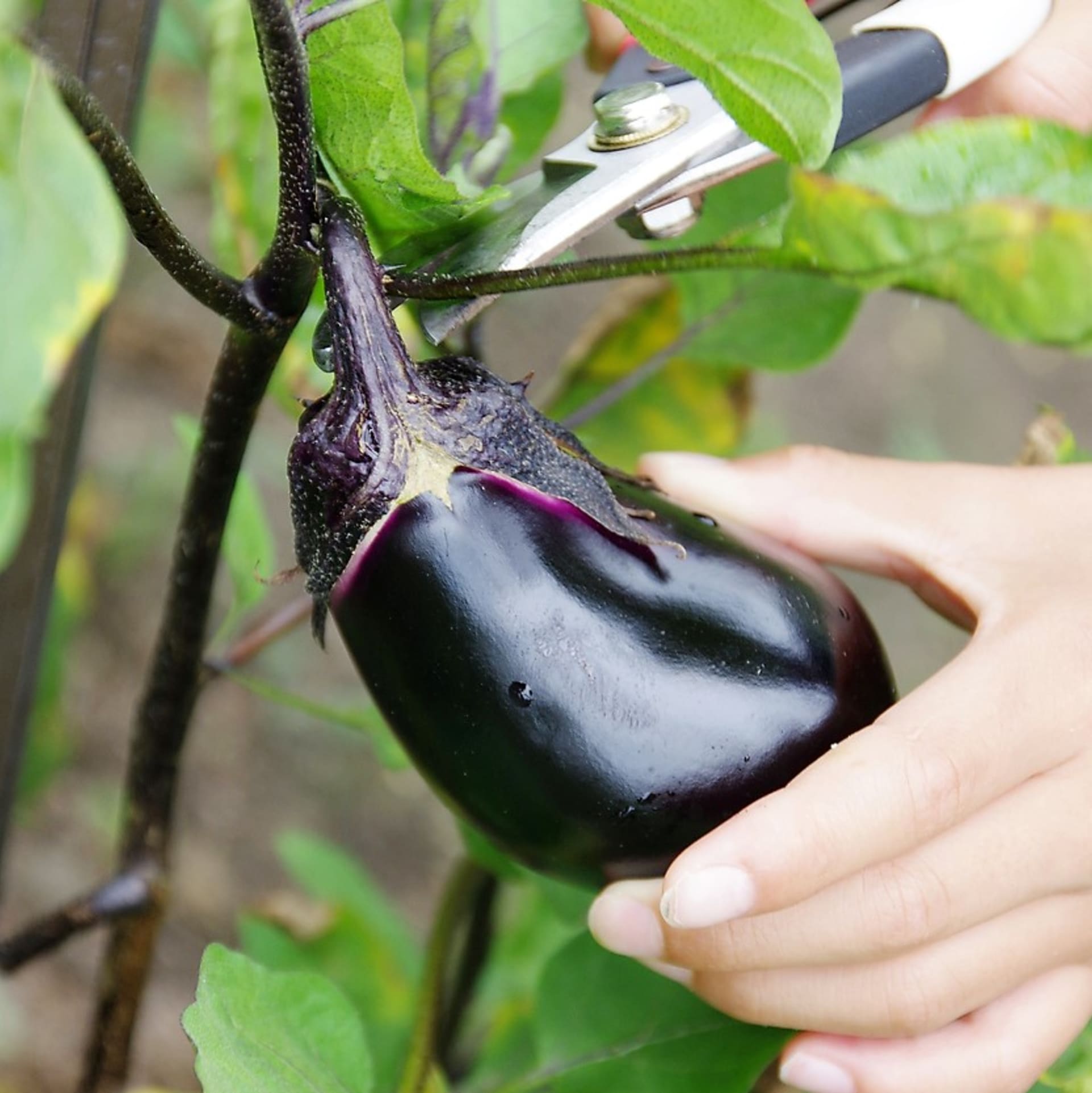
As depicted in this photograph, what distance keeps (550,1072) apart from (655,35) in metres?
0.45

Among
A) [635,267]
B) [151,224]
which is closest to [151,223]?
[151,224]

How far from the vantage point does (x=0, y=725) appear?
0.64 meters

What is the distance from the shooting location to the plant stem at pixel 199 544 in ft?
1.18

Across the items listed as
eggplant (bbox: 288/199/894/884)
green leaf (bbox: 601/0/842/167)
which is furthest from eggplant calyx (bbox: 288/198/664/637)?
green leaf (bbox: 601/0/842/167)

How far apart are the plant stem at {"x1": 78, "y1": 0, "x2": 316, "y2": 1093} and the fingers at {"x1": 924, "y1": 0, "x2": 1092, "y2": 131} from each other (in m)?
0.37

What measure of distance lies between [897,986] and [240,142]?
1.43 feet

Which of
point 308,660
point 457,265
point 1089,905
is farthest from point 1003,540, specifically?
point 308,660

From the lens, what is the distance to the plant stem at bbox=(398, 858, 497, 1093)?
64 centimetres

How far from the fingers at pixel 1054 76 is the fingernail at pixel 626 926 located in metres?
0.40

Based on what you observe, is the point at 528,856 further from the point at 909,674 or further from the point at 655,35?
the point at 909,674

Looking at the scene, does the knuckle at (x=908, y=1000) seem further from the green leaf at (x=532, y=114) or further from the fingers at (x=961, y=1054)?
the green leaf at (x=532, y=114)

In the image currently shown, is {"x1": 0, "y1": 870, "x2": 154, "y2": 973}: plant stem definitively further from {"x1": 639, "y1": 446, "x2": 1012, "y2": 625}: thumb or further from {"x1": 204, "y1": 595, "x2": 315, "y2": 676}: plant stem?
{"x1": 639, "y1": 446, "x2": 1012, "y2": 625}: thumb

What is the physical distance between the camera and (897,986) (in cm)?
49

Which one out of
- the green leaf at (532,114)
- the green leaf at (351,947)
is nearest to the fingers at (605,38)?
the green leaf at (532,114)
